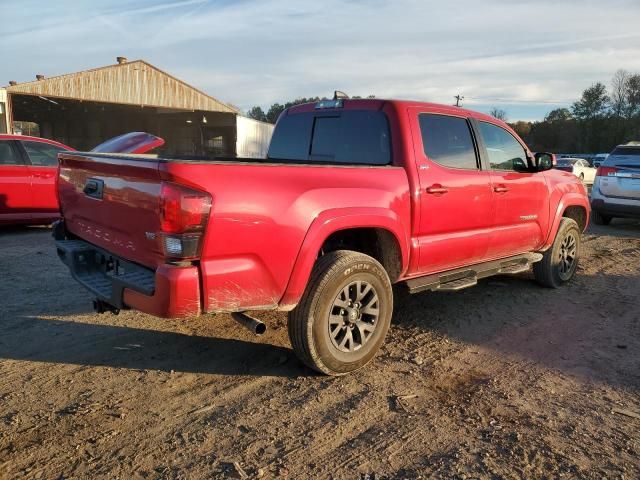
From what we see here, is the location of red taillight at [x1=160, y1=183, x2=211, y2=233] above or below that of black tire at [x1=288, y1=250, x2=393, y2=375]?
above

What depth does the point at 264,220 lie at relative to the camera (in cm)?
316

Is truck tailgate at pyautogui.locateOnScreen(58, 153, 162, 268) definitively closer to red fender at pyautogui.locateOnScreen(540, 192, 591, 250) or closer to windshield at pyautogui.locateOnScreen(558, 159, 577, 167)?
red fender at pyautogui.locateOnScreen(540, 192, 591, 250)

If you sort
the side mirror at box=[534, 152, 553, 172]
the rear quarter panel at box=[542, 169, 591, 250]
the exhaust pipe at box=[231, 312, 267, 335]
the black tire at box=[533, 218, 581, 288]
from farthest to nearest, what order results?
the black tire at box=[533, 218, 581, 288] → the rear quarter panel at box=[542, 169, 591, 250] → the side mirror at box=[534, 152, 553, 172] → the exhaust pipe at box=[231, 312, 267, 335]

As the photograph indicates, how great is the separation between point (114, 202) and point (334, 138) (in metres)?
2.10

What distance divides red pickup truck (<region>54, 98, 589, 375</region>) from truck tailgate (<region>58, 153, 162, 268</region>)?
0.6 inches

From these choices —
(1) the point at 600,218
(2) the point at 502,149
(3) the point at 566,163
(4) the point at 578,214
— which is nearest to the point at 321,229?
(2) the point at 502,149

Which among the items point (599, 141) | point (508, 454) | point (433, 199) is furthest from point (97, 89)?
point (599, 141)

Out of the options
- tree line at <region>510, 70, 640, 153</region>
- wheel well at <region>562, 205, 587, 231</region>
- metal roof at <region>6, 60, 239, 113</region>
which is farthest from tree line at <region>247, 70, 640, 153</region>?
wheel well at <region>562, 205, 587, 231</region>

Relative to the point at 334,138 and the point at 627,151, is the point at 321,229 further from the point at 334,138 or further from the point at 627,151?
the point at 627,151

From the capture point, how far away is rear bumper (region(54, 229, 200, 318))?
296 cm

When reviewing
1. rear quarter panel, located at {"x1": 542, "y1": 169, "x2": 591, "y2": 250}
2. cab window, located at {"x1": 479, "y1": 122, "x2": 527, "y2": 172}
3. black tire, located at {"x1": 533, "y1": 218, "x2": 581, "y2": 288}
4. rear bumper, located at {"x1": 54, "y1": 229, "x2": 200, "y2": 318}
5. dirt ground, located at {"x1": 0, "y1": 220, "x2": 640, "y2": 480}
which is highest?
cab window, located at {"x1": 479, "y1": 122, "x2": 527, "y2": 172}

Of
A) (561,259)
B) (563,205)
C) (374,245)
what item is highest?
(563,205)

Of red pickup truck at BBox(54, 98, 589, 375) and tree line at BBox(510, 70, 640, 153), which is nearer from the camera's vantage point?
red pickup truck at BBox(54, 98, 589, 375)

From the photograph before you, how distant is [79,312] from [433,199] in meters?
3.47
